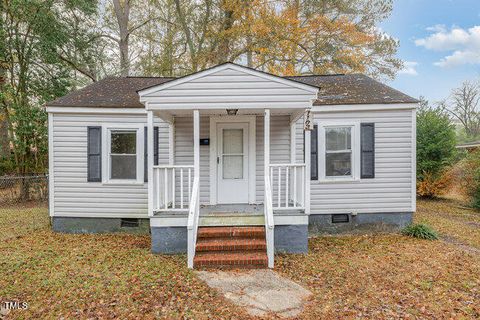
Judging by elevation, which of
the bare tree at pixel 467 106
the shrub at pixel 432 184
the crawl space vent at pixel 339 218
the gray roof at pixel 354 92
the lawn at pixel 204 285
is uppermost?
the bare tree at pixel 467 106

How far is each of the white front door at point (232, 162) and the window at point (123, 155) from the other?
2101mm

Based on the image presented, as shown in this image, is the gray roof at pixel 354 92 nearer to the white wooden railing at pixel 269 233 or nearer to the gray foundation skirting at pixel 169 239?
the white wooden railing at pixel 269 233

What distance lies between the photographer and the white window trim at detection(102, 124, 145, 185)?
6695 millimetres

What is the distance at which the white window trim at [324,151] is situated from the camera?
261 inches

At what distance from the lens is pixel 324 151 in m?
6.70

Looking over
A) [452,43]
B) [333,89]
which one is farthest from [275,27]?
[452,43]

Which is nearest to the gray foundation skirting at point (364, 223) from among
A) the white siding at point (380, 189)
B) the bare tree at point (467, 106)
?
the white siding at point (380, 189)

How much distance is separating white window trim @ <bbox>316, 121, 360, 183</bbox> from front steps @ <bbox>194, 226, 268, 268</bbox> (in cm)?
244

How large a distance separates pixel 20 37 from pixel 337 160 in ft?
40.1

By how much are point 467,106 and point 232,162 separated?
32.5 m

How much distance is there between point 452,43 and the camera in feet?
82.0

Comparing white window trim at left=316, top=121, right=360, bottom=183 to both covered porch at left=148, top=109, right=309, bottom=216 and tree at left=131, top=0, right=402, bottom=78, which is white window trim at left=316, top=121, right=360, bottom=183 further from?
tree at left=131, top=0, right=402, bottom=78

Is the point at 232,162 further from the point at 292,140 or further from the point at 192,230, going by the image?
the point at 192,230

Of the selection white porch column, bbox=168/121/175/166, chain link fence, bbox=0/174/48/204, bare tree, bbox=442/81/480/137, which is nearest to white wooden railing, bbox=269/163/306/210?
white porch column, bbox=168/121/175/166
